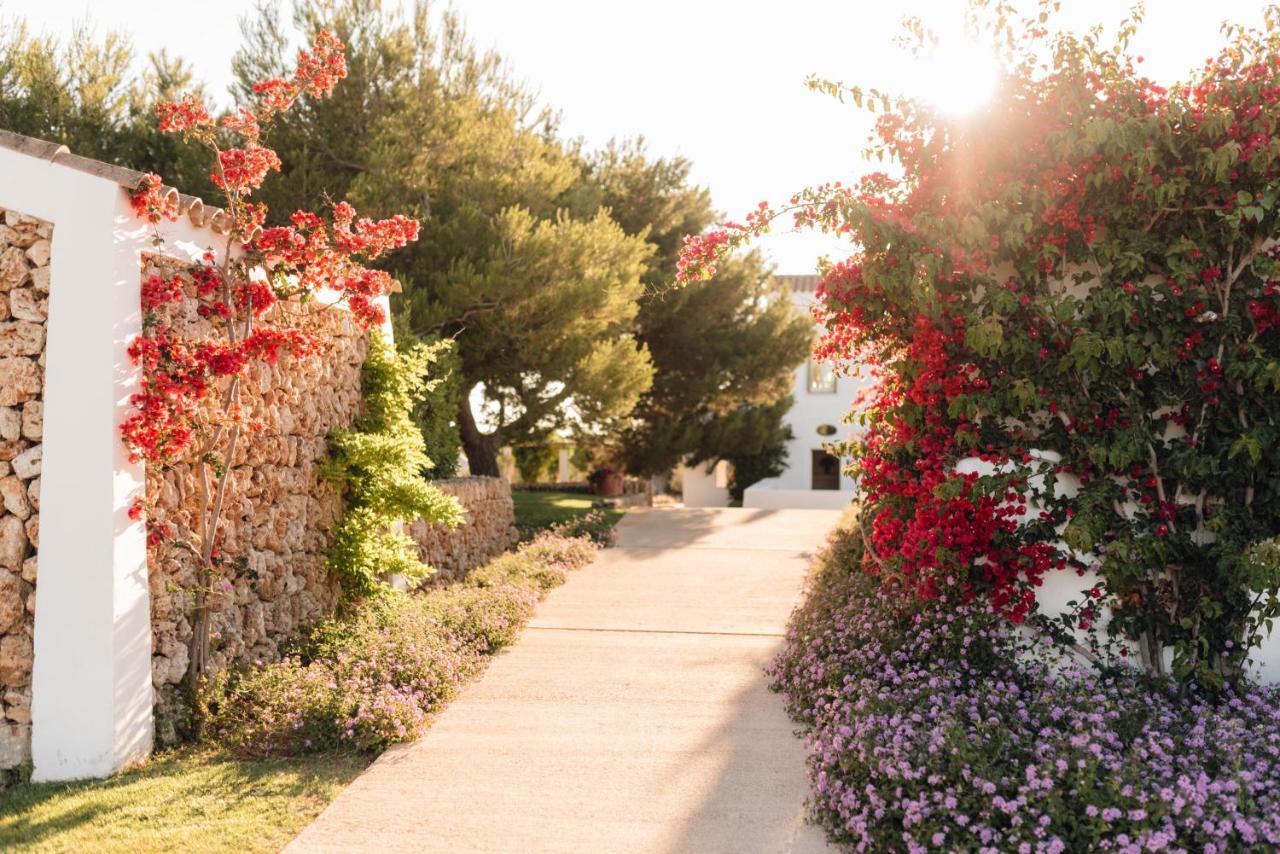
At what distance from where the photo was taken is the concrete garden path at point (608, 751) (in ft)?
15.2

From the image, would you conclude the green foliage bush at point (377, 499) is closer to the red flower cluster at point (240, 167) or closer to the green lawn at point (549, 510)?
the red flower cluster at point (240, 167)

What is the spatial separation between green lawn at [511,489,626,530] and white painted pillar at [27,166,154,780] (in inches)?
322

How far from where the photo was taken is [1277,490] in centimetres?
594

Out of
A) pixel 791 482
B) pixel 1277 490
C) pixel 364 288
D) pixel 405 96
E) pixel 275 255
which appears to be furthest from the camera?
pixel 791 482

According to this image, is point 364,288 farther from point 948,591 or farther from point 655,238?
point 655,238

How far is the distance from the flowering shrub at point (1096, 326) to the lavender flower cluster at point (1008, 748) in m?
0.42

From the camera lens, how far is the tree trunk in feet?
48.5

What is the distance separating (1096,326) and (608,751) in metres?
3.72

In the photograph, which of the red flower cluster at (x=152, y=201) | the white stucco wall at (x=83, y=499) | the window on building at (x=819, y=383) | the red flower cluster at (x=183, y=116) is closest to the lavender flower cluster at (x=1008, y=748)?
the white stucco wall at (x=83, y=499)


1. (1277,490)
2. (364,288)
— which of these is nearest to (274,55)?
(364,288)

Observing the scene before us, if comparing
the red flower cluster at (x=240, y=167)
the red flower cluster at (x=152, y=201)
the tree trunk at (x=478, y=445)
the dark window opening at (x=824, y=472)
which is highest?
the red flower cluster at (x=240, y=167)

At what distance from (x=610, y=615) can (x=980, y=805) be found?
15.9ft

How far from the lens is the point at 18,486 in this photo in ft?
18.1

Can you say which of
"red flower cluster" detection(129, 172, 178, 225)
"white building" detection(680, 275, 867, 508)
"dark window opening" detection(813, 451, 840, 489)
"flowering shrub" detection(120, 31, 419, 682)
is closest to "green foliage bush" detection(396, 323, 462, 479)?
"flowering shrub" detection(120, 31, 419, 682)
